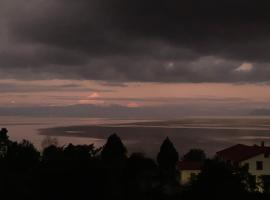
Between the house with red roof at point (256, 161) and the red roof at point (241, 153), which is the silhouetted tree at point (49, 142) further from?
the house with red roof at point (256, 161)

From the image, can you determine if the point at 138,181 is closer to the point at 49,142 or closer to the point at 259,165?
the point at 259,165

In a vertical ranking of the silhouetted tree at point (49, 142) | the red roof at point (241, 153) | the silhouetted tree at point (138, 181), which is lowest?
the silhouetted tree at point (138, 181)

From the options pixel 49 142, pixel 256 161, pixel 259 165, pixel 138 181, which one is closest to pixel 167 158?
pixel 256 161

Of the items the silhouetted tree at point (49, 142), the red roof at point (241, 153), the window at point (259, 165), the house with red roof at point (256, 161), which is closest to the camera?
the house with red roof at point (256, 161)

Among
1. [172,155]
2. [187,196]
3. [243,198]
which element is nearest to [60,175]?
[187,196]

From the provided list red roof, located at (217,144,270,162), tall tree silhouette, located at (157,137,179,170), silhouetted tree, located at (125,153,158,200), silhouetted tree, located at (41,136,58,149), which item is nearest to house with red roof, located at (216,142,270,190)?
red roof, located at (217,144,270,162)

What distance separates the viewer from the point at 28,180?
93.6 ft

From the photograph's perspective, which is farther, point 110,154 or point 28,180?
point 110,154

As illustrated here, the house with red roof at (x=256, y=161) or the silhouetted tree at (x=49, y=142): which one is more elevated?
the silhouetted tree at (x=49, y=142)

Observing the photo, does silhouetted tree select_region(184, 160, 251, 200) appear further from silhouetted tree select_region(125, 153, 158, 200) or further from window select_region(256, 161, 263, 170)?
window select_region(256, 161, 263, 170)

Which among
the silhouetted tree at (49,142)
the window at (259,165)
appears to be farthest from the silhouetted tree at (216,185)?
the silhouetted tree at (49,142)

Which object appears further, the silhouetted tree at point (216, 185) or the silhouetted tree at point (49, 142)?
the silhouetted tree at point (49, 142)

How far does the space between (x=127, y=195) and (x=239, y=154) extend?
39.9 metres

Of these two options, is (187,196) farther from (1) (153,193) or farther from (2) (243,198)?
(1) (153,193)
